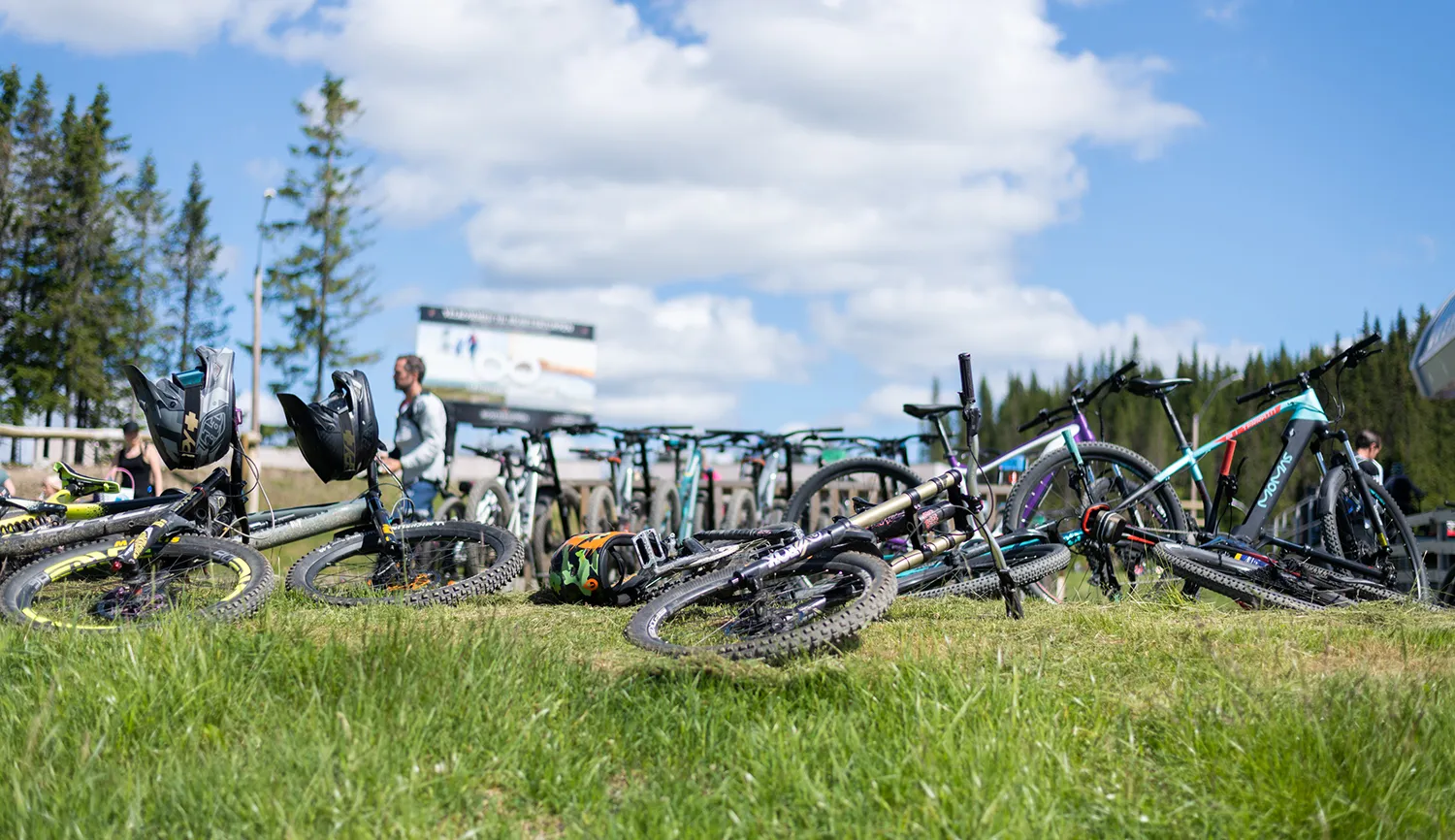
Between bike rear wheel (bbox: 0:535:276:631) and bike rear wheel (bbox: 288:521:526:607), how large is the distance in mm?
564

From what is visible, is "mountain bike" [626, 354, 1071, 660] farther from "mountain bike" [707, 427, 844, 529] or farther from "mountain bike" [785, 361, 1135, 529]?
"mountain bike" [707, 427, 844, 529]

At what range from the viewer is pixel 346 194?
138 ft

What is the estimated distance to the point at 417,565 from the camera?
20.6 ft

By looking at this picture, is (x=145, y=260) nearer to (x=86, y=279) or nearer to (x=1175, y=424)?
(x=86, y=279)

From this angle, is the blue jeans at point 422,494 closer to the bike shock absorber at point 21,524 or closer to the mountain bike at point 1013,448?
the bike shock absorber at point 21,524

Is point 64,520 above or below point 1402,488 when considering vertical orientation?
below

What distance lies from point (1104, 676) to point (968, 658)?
440mm

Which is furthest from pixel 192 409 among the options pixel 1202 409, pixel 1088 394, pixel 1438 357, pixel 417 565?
pixel 1202 409

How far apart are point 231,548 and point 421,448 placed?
2645 mm

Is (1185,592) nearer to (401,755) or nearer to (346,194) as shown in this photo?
(401,755)

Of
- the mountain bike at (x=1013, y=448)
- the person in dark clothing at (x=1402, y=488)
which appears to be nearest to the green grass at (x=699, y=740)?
the mountain bike at (x=1013, y=448)

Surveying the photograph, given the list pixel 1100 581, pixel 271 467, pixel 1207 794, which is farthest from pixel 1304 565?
pixel 271 467

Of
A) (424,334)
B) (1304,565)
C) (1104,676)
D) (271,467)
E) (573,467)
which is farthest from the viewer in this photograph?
(573,467)

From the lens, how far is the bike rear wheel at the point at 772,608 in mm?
3922
